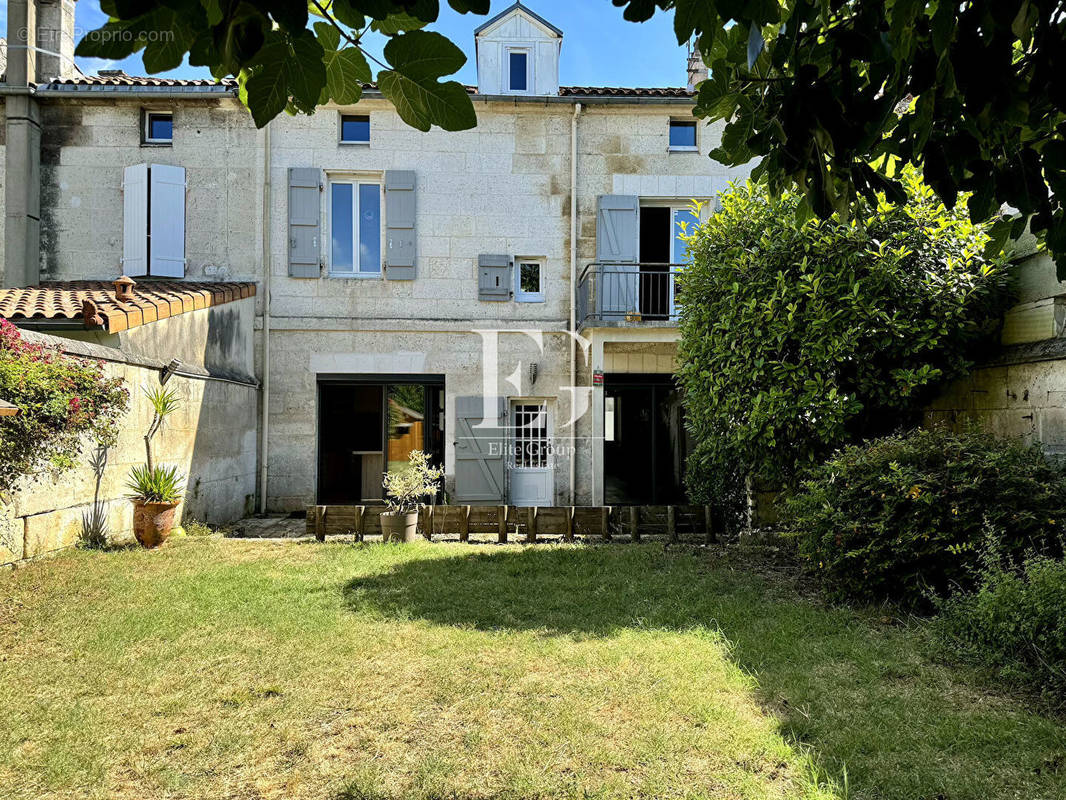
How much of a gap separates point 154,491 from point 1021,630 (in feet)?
24.3

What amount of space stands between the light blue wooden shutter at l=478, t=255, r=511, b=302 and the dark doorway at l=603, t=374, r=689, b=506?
224cm

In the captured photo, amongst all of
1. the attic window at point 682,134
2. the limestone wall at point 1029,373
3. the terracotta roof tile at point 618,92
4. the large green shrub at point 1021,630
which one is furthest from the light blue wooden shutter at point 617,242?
the large green shrub at point 1021,630

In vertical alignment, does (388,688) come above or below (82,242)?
below

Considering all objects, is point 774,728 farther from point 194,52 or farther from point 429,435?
point 429,435

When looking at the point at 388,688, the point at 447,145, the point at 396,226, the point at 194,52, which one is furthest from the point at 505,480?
the point at 194,52

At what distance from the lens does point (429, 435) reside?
10.5m

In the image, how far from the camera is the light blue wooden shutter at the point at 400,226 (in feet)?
33.6

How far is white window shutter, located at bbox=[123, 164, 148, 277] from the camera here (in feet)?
32.2

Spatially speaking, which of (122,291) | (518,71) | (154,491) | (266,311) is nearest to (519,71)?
(518,71)

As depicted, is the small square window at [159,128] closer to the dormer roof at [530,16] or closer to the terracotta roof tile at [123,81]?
the terracotta roof tile at [123,81]

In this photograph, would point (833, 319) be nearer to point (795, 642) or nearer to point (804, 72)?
point (795, 642)

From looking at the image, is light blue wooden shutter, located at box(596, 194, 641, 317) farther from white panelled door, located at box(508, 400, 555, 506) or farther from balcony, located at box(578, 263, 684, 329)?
white panelled door, located at box(508, 400, 555, 506)

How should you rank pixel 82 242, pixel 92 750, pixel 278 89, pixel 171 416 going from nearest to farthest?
pixel 278 89, pixel 92 750, pixel 171 416, pixel 82 242

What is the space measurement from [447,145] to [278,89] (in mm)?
9710
